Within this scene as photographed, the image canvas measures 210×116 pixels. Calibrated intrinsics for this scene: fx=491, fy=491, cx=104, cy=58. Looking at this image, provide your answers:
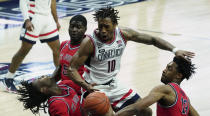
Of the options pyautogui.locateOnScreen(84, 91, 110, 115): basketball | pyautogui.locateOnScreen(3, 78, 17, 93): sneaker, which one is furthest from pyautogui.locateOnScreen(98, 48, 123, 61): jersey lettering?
pyautogui.locateOnScreen(3, 78, 17, 93): sneaker

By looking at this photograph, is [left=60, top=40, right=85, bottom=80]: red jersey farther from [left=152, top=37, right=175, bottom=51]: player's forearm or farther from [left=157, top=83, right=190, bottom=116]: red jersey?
[left=157, top=83, right=190, bottom=116]: red jersey

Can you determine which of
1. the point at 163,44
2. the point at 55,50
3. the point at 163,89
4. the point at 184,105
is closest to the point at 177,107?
the point at 184,105

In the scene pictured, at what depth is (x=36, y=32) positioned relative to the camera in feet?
24.5

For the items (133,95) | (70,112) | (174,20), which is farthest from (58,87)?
(174,20)

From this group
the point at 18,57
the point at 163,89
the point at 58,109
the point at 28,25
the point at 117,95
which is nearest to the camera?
the point at 163,89

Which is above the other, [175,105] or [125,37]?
[125,37]

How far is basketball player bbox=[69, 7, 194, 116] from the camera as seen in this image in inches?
195

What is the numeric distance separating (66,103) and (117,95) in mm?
742

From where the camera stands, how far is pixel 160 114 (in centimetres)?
464

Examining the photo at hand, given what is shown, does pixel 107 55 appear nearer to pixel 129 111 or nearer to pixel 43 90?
pixel 43 90

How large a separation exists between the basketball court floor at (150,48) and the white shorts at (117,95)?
123cm

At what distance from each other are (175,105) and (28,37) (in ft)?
11.7

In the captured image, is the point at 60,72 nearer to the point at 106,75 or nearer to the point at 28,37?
the point at 106,75

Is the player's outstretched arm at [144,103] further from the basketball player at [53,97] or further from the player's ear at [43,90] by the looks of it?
the player's ear at [43,90]
